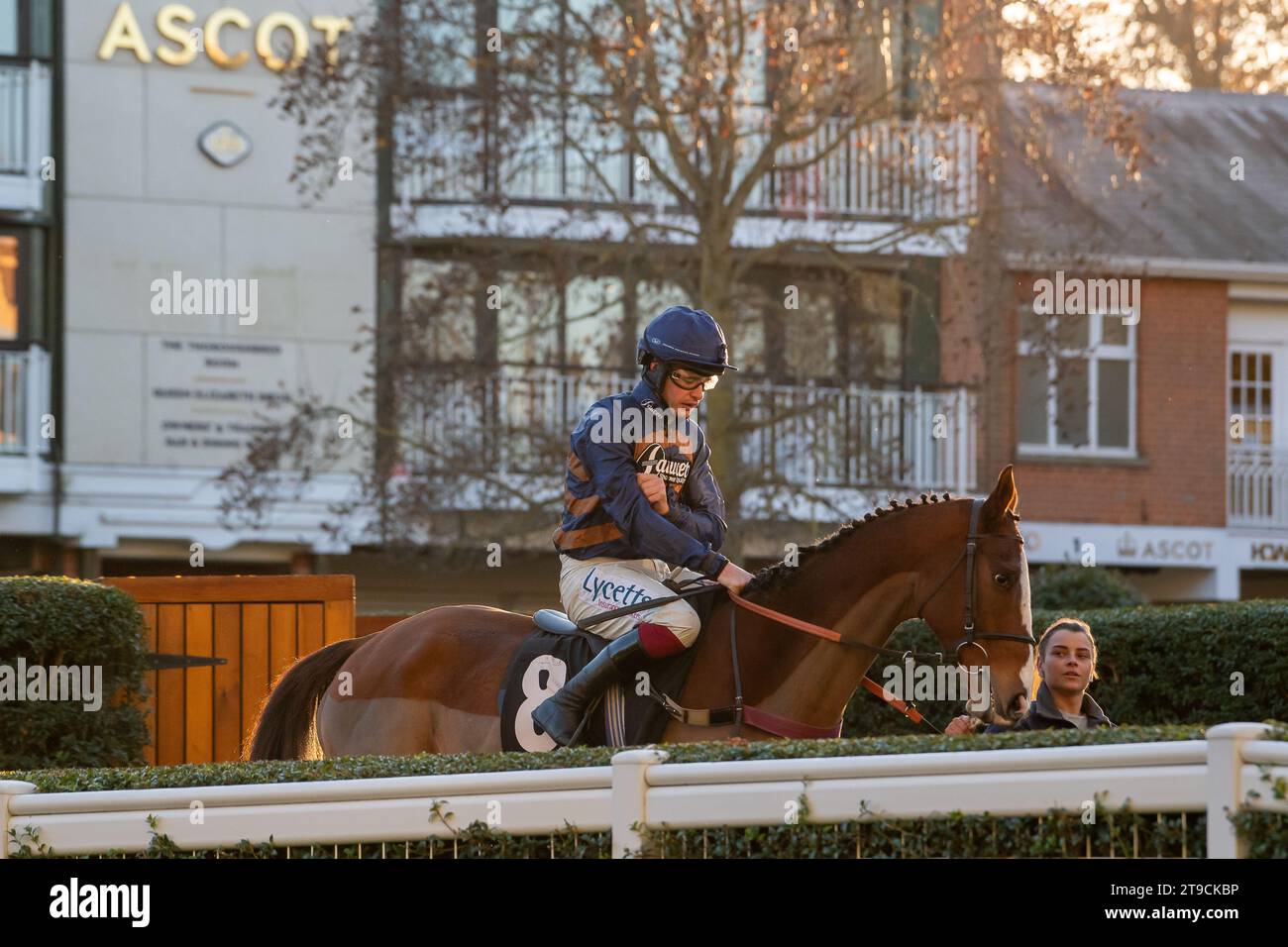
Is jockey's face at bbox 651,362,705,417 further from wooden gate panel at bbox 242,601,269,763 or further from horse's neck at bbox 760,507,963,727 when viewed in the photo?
wooden gate panel at bbox 242,601,269,763

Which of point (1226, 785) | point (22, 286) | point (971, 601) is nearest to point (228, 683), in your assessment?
point (971, 601)

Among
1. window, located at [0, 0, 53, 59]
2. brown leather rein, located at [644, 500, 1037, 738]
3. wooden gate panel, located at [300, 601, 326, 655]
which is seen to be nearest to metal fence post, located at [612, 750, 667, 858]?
brown leather rein, located at [644, 500, 1037, 738]

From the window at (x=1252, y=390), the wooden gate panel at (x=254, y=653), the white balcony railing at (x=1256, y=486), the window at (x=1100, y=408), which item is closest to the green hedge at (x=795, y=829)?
the wooden gate panel at (x=254, y=653)

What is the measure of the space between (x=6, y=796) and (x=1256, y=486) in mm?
21804

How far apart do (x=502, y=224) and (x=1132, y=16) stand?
56.1ft

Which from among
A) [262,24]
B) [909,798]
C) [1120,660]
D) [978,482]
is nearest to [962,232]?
[978,482]

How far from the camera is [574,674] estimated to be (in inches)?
288

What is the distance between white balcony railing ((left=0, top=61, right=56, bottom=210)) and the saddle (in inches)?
624

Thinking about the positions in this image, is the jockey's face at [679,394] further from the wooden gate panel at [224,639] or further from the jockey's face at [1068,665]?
the wooden gate panel at [224,639]

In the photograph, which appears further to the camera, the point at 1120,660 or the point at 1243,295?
the point at 1243,295

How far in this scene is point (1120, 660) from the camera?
9.99 meters

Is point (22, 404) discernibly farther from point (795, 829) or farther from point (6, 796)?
point (795, 829)

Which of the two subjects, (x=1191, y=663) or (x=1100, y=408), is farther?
(x=1100, y=408)

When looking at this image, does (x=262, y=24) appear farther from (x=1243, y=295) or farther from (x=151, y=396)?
(x=1243, y=295)
